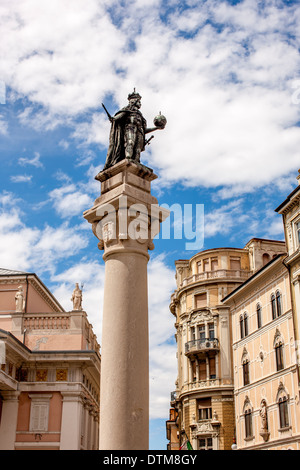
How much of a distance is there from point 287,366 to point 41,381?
47.0 feet

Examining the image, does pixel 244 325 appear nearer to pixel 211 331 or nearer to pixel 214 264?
pixel 211 331

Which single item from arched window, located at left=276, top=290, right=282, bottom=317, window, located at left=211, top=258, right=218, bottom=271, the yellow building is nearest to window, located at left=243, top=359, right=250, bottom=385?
arched window, located at left=276, top=290, right=282, bottom=317

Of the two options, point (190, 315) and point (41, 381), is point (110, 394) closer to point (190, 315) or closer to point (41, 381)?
point (41, 381)

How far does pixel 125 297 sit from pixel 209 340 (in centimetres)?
4447

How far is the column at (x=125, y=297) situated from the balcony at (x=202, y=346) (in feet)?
142

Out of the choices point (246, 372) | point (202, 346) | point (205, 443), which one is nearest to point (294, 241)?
point (246, 372)

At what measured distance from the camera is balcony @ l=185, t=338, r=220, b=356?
51.7 m

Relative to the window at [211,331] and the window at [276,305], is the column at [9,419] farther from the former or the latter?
the window at [211,331]

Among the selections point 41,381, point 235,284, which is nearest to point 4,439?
point 41,381

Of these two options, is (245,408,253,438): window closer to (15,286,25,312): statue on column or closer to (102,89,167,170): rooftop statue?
(15,286,25,312): statue on column

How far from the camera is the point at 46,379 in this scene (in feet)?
105

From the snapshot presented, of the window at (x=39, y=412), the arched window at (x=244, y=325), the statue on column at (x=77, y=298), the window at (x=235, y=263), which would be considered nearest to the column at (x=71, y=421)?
the window at (x=39, y=412)

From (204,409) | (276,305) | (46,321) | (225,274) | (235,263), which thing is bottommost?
(204,409)

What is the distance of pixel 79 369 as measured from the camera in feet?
105
